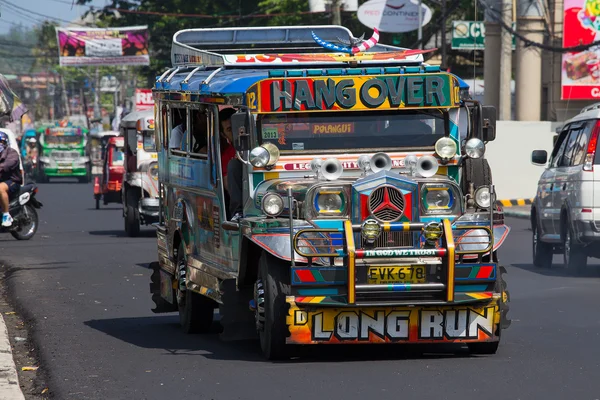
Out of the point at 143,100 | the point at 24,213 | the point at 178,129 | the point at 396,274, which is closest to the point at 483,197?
the point at 396,274

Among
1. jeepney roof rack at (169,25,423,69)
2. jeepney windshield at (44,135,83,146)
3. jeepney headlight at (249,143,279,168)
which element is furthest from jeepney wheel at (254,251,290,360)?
jeepney windshield at (44,135,83,146)

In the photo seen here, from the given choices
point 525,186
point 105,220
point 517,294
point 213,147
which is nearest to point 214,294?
point 213,147

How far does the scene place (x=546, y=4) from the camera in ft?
127

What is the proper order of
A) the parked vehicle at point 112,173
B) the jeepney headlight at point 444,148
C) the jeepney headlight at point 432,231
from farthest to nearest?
the parked vehicle at point 112,173
the jeepney headlight at point 444,148
the jeepney headlight at point 432,231

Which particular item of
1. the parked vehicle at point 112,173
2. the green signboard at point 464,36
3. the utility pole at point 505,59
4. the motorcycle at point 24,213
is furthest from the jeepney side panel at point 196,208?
the green signboard at point 464,36

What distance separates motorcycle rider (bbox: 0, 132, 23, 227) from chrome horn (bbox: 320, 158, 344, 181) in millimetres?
14508

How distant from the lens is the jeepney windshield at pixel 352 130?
1018 cm

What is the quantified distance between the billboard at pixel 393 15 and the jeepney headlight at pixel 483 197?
31.0 meters

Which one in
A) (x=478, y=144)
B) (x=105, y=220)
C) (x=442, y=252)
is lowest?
(x=105, y=220)

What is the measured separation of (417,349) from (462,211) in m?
1.19

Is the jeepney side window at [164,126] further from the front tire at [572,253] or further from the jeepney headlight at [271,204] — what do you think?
the front tire at [572,253]

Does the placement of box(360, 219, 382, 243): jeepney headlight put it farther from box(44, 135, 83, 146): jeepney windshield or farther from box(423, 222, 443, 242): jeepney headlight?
box(44, 135, 83, 146): jeepney windshield

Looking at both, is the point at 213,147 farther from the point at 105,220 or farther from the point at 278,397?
the point at 105,220

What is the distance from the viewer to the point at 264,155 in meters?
9.97
